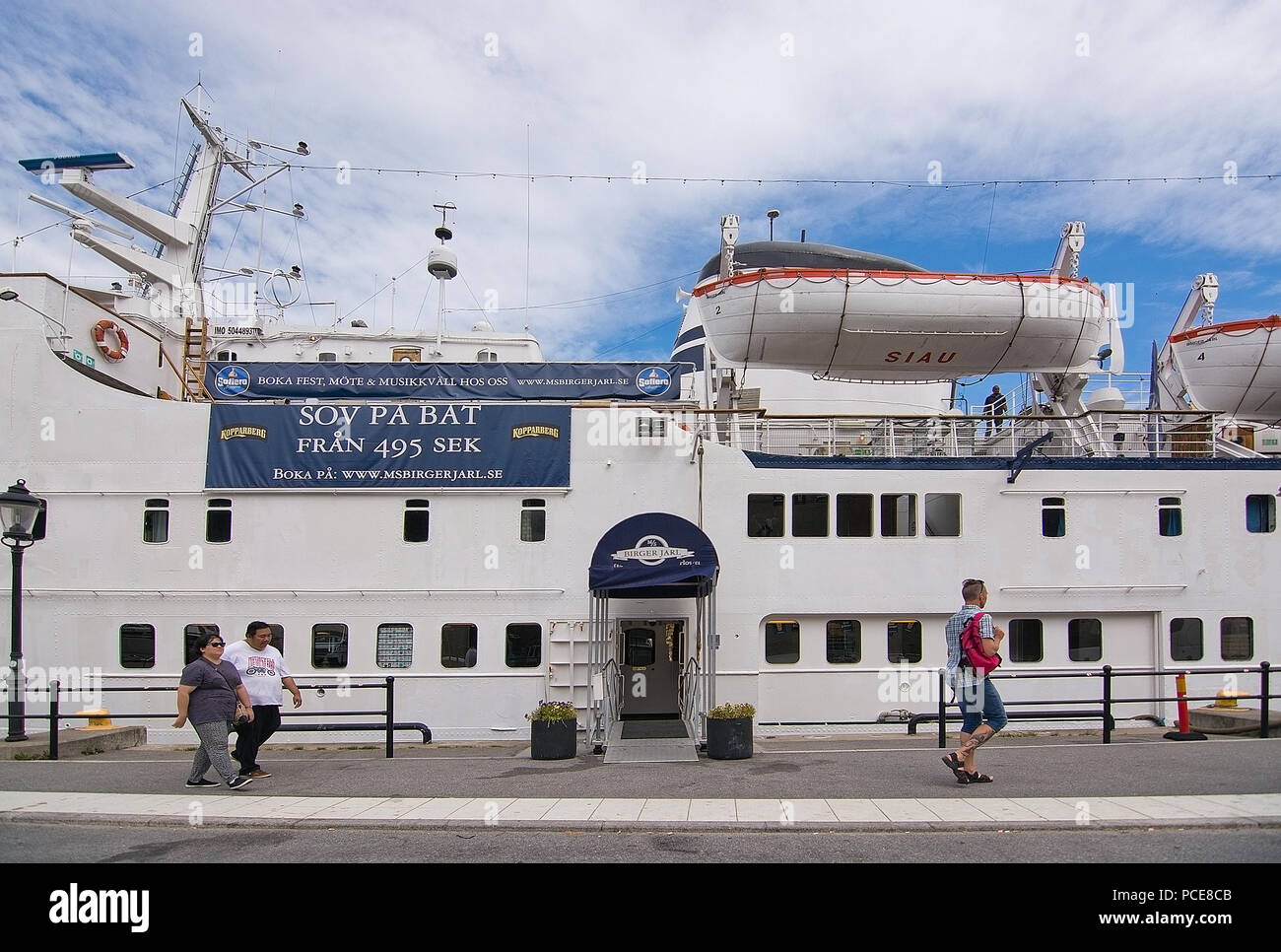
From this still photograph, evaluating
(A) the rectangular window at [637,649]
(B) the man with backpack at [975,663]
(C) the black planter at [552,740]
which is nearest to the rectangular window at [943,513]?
(A) the rectangular window at [637,649]

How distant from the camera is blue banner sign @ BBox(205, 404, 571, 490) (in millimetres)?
15414

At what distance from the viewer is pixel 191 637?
49.6 feet

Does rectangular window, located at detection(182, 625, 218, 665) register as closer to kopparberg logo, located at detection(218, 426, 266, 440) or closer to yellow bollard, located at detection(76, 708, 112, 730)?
yellow bollard, located at detection(76, 708, 112, 730)

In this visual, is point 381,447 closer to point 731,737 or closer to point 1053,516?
point 731,737

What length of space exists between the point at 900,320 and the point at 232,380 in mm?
16374

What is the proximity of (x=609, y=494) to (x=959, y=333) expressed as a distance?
25.4ft

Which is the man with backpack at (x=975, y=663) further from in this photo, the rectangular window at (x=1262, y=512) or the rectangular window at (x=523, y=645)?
the rectangular window at (x=1262, y=512)

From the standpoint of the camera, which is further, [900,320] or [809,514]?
[900,320]

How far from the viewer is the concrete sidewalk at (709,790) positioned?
747cm

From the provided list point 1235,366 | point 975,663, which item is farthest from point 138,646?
point 1235,366

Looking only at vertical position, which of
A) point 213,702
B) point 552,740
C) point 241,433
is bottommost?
point 552,740

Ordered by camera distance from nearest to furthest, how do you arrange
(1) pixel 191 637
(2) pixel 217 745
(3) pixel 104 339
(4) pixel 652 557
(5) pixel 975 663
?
(5) pixel 975 663, (2) pixel 217 745, (4) pixel 652 557, (1) pixel 191 637, (3) pixel 104 339

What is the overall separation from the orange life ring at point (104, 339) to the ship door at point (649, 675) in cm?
1123

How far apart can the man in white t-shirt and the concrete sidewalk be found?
387mm
